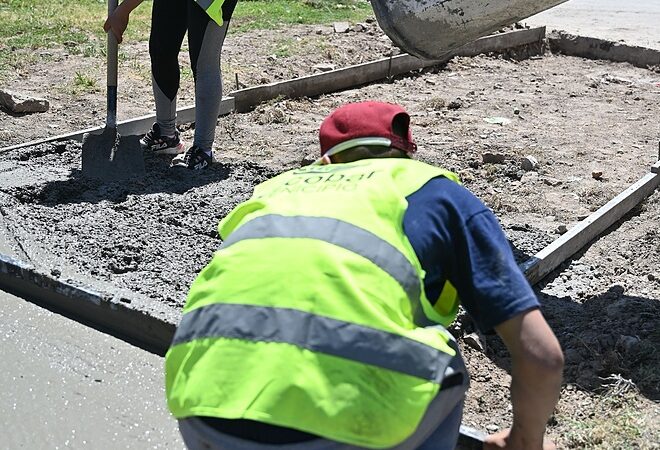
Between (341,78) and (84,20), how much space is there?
11.4 feet

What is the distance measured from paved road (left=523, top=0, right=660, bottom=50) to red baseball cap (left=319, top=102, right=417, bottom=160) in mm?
7966

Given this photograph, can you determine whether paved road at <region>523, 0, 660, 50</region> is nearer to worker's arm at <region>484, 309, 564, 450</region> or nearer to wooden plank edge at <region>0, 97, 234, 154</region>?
wooden plank edge at <region>0, 97, 234, 154</region>

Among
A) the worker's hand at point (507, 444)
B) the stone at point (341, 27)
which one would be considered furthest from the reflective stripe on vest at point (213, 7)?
the stone at point (341, 27)

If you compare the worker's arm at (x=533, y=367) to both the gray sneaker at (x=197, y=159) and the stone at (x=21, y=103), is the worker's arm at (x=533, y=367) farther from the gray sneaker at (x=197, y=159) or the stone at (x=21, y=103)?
the stone at (x=21, y=103)

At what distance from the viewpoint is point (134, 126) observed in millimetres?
6270

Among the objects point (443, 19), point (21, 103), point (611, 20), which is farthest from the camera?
point (611, 20)

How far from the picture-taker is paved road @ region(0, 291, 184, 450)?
3.12m

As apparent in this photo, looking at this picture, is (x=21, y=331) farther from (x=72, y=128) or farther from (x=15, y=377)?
(x=72, y=128)

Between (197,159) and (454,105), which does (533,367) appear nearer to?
(197,159)

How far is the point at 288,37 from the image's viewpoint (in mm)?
9391

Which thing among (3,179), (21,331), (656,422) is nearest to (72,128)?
(3,179)

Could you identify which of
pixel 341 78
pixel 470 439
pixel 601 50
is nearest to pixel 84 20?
pixel 341 78

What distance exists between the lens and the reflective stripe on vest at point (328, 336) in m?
1.74

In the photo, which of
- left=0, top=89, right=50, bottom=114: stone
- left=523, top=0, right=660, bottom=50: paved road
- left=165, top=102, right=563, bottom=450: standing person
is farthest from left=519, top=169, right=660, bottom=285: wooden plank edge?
left=523, top=0, right=660, bottom=50: paved road
